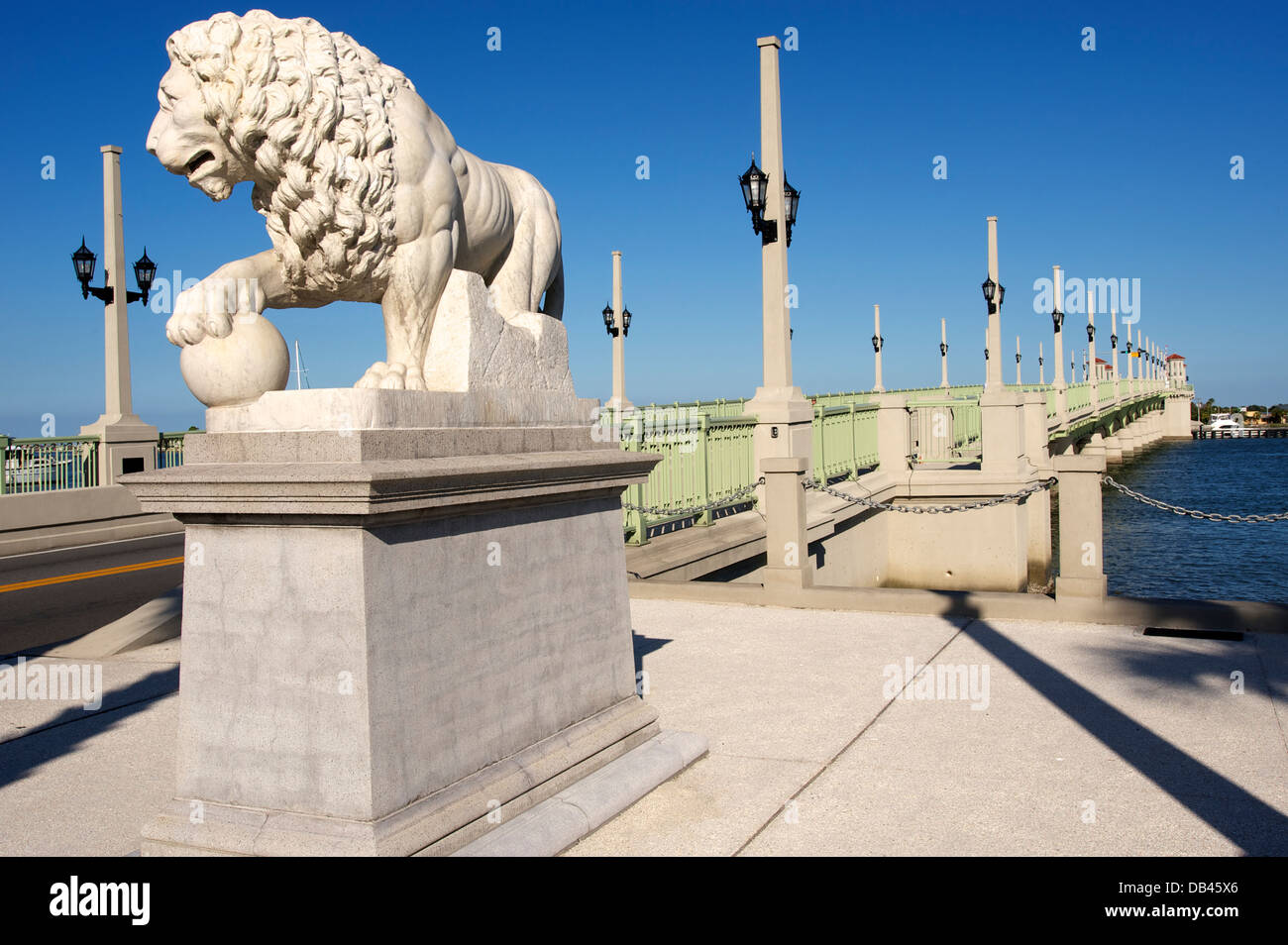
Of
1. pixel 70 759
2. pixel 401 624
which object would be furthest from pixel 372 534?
pixel 70 759

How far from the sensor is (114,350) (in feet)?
61.1

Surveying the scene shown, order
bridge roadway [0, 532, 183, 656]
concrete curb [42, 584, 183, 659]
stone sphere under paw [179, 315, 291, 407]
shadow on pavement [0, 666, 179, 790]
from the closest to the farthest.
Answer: stone sphere under paw [179, 315, 291, 407]
shadow on pavement [0, 666, 179, 790]
concrete curb [42, 584, 183, 659]
bridge roadway [0, 532, 183, 656]

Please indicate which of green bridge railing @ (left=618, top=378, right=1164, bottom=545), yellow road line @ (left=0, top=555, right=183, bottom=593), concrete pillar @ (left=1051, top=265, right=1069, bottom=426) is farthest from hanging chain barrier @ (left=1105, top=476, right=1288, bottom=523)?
concrete pillar @ (left=1051, top=265, right=1069, bottom=426)

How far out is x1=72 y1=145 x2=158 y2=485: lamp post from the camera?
18.3 meters

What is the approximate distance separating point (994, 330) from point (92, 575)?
715 inches

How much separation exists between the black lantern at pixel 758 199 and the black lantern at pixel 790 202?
315 millimetres

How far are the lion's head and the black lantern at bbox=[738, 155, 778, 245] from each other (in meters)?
8.65

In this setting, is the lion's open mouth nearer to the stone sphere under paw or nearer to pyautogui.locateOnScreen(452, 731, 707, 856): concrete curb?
the stone sphere under paw

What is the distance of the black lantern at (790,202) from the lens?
12.9m

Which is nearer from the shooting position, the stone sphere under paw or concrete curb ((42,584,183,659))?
the stone sphere under paw

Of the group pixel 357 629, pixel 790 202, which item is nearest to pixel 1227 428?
pixel 790 202

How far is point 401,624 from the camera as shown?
3.66 meters

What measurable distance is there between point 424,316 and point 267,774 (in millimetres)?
1947

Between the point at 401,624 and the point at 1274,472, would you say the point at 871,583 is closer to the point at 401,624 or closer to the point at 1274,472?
the point at 401,624
